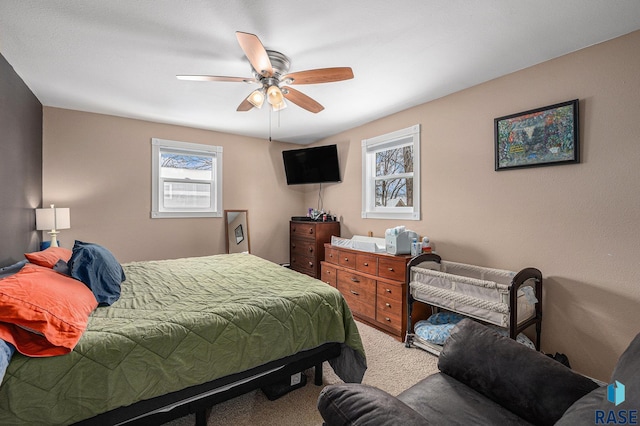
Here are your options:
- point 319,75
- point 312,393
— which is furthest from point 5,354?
point 319,75

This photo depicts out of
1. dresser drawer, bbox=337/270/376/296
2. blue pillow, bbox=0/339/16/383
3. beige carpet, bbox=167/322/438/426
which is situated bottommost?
beige carpet, bbox=167/322/438/426

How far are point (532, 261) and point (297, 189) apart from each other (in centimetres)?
377

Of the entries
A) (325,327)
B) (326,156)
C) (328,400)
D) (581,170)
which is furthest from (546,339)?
(326,156)

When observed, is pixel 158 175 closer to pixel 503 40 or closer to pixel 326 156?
pixel 326 156

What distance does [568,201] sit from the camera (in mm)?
2238

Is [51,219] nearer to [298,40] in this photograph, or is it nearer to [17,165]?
[17,165]

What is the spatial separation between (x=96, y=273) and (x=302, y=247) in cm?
304

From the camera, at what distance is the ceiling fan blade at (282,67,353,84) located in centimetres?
196

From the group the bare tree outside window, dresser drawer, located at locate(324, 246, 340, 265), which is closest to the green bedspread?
dresser drawer, located at locate(324, 246, 340, 265)

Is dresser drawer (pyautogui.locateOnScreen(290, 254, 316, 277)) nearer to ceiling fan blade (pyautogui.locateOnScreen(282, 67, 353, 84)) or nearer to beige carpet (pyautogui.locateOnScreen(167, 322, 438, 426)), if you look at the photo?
beige carpet (pyautogui.locateOnScreen(167, 322, 438, 426))

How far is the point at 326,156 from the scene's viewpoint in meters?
4.49

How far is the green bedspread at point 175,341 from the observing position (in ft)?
3.88

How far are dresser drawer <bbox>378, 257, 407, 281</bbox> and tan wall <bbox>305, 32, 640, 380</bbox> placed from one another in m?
Result: 0.58

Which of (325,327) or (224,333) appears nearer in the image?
(224,333)
